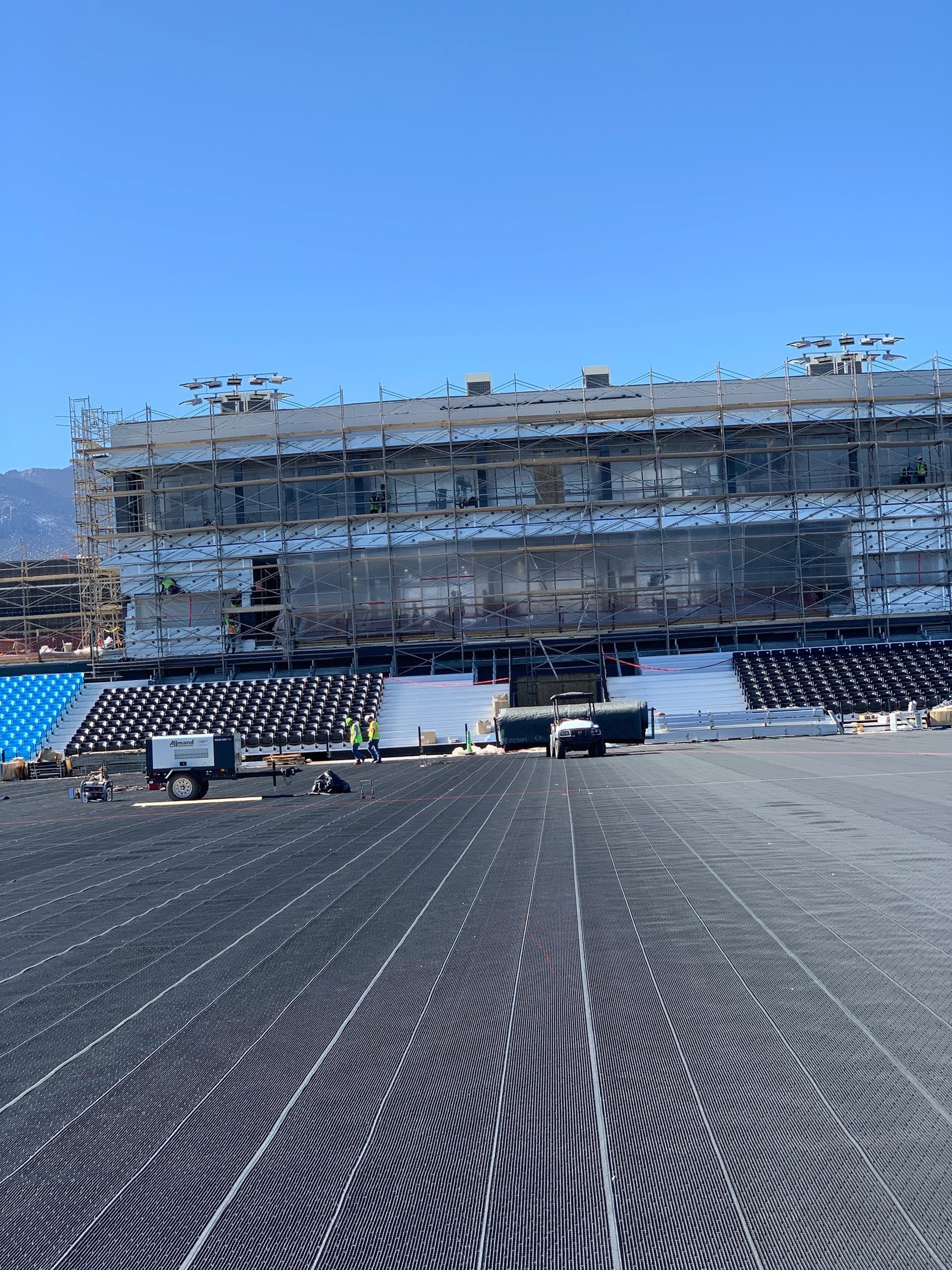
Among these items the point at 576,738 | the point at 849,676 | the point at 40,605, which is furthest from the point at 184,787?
the point at 40,605

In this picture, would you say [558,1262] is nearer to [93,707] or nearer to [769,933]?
[769,933]

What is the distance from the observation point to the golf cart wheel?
29.6 metres

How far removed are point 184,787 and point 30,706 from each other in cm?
2396

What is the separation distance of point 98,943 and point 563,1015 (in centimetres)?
550

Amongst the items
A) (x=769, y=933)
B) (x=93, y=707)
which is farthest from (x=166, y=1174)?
(x=93, y=707)

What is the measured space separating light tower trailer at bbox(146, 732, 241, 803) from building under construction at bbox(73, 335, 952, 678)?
2196cm

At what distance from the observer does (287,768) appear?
114 ft

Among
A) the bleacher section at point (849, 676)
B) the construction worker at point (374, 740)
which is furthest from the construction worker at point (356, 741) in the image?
the bleacher section at point (849, 676)

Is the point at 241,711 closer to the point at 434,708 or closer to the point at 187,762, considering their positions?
the point at 434,708

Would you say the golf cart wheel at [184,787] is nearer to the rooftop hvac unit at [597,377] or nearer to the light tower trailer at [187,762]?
the light tower trailer at [187,762]

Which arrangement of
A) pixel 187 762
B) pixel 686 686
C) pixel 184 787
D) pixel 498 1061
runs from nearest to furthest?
pixel 498 1061
pixel 184 787
pixel 187 762
pixel 686 686

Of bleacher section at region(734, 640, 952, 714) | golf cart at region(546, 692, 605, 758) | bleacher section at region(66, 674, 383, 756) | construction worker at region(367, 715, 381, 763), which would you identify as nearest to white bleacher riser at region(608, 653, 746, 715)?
bleacher section at region(734, 640, 952, 714)

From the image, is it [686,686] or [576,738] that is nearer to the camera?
[576,738]

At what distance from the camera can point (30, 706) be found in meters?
50.6
